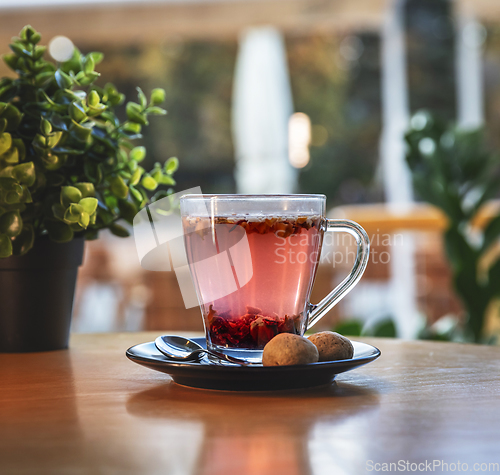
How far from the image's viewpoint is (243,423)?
1.34 ft

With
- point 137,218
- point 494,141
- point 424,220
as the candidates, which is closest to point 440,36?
point 494,141

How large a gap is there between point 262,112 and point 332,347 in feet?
13.6

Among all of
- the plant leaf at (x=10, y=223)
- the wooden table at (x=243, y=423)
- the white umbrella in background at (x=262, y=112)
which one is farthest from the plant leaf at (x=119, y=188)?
the white umbrella in background at (x=262, y=112)

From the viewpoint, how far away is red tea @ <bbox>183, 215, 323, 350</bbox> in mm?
589

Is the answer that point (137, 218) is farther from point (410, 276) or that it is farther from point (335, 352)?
point (410, 276)

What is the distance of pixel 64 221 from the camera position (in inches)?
27.1

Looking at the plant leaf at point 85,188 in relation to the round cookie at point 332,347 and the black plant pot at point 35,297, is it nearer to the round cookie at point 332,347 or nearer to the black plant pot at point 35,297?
the black plant pot at point 35,297

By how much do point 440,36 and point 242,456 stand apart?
4775mm

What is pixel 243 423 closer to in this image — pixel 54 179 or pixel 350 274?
pixel 350 274

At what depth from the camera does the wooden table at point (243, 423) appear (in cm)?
34

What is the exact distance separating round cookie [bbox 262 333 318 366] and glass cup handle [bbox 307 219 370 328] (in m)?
0.12

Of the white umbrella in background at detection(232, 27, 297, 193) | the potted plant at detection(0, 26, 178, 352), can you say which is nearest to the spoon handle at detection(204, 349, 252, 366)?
the potted plant at detection(0, 26, 178, 352)

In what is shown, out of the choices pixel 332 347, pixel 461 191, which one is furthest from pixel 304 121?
pixel 332 347

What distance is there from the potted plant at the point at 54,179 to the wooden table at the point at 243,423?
0.49 ft
